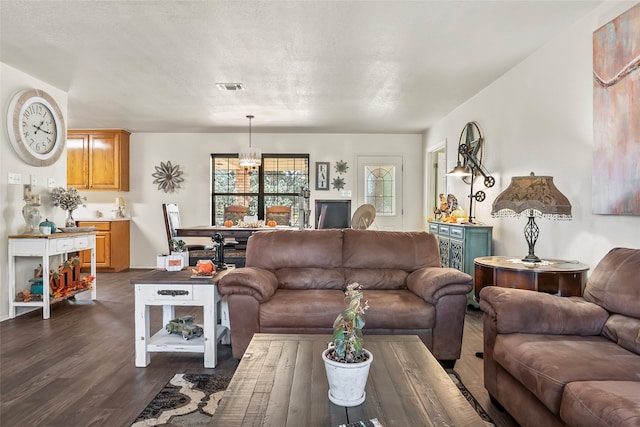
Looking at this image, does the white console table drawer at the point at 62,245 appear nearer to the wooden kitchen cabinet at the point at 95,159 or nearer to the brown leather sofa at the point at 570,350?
the wooden kitchen cabinet at the point at 95,159

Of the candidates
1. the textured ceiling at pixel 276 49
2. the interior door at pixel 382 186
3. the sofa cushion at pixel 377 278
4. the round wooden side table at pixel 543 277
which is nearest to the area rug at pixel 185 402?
the sofa cushion at pixel 377 278

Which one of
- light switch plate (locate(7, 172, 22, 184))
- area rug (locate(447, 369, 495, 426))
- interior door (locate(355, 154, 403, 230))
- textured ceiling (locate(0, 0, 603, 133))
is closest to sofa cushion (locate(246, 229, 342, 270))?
area rug (locate(447, 369, 495, 426))

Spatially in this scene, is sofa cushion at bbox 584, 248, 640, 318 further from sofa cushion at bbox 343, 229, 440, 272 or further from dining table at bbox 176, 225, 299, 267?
dining table at bbox 176, 225, 299, 267

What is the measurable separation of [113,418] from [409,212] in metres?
6.17

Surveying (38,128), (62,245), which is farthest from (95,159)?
(62,245)

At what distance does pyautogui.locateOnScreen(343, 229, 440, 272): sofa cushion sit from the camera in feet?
10.7

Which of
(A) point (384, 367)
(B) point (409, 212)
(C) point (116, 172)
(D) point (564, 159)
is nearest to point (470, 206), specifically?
(D) point (564, 159)

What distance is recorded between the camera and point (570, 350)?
1.71 metres

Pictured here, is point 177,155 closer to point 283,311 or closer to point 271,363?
point 283,311

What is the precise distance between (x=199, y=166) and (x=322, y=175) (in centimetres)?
233

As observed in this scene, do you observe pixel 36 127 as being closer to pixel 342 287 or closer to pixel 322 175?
pixel 342 287

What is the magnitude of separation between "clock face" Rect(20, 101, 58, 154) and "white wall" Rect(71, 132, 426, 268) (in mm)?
2716

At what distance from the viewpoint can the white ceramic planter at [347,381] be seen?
1313mm

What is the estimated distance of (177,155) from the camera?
7.32 meters
